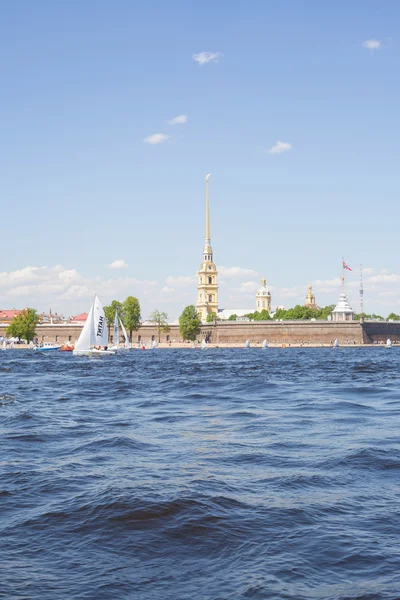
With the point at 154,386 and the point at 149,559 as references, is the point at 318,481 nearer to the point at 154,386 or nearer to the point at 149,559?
the point at 149,559

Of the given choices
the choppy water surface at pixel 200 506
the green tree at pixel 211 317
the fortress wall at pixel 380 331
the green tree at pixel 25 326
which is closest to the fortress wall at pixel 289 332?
the fortress wall at pixel 380 331

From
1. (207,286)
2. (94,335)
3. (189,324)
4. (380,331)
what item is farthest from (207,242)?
(94,335)

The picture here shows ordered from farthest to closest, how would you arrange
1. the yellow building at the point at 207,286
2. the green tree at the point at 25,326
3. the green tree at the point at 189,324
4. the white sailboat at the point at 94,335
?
the yellow building at the point at 207,286 < the green tree at the point at 189,324 < the green tree at the point at 25,326 < the white sailboat at the point at 94,335

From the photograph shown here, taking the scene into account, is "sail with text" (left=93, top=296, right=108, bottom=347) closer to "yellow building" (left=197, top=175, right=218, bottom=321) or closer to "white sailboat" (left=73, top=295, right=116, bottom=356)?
"white sailboat" (left=73, top=295, right=116, bottom=356)

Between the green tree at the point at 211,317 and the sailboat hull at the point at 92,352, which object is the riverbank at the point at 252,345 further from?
the sailboat hull at the point at 92,352

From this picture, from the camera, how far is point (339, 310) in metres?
151

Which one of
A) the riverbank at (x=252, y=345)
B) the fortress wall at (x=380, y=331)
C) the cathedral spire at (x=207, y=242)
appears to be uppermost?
the cathedral spire at (x=207, y=242)

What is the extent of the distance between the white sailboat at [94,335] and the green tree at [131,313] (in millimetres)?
66087

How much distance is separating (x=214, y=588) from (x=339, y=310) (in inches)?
5776

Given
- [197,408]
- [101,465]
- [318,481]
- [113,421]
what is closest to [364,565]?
[318,481]

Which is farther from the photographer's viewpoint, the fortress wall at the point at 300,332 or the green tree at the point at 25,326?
the green tree at the point at 25,326

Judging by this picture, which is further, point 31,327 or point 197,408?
point 31,327

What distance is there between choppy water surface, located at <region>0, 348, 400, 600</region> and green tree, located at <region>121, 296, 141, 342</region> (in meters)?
124

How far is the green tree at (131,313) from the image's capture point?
144750 mm
